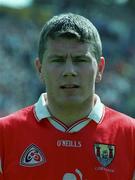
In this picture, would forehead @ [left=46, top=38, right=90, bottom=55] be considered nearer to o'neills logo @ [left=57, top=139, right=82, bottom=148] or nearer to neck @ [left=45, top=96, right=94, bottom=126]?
neck @ [left=45, top=96, right=94, bottom=126]

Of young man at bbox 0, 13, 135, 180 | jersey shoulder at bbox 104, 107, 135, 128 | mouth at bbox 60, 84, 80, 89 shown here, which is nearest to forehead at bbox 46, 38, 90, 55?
young man at bbox 0, 13, 135, 180

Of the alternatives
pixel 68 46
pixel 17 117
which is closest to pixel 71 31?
pixel 68 46

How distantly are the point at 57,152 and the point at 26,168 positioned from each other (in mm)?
183

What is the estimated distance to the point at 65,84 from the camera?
362cm

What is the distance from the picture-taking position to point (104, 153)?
12.1 feet

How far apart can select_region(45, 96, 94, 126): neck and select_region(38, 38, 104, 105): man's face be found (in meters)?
0.08

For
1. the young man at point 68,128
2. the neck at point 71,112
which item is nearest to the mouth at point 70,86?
the young man at point 68,128

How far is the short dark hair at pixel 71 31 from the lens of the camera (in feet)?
12.0

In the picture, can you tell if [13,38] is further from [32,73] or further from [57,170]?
[57,170]

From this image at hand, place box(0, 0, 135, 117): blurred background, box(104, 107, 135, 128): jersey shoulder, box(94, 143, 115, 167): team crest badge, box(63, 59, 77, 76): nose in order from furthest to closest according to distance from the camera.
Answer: box(0, 0, 135, 117): blurred background → box(104, 107, 135, 128): jersey shoulder → box(94, 143, 115, 167): team crest badge → box(63, 59, 77, 76): nose

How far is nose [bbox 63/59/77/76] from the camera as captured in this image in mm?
3582

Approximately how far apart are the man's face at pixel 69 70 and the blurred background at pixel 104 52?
1282cm

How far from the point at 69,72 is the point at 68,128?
0.34 meters

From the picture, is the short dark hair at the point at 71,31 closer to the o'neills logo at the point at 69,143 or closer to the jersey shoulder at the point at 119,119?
the jersey shoulder at the point at 119,119
